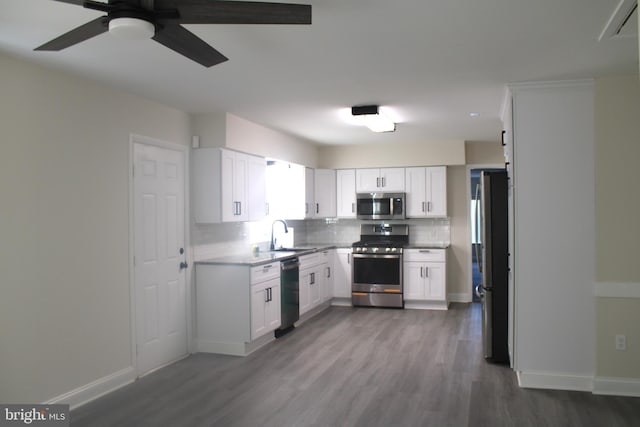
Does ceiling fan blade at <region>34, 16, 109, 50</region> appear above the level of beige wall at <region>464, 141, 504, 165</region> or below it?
below

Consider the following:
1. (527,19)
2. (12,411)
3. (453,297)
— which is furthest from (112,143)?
(453,297)

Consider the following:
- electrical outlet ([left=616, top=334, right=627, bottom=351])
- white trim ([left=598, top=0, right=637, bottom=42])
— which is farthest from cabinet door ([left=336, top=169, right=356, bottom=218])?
white trim ([left=598, top=0, right=637, bottom=42])

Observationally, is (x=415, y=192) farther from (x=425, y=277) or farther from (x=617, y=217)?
(x=617, y=217)

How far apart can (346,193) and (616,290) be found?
15.0 ft

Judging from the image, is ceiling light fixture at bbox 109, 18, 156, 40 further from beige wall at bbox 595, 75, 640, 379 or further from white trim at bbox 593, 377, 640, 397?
white trim at bbox 593, 377, 640, 397

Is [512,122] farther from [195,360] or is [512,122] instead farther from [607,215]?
[195,360]

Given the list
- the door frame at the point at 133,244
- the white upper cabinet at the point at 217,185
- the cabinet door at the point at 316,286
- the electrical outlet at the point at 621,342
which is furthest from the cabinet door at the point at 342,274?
the electrical outlet at the point at 621,342

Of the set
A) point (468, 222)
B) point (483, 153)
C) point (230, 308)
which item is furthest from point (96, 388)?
point (483, 153)

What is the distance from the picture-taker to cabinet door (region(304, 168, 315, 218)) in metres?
7.56

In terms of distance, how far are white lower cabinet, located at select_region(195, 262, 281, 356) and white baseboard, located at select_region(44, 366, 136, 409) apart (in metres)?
0.98

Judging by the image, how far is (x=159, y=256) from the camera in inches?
184

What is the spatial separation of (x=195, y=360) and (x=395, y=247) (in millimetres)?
3578

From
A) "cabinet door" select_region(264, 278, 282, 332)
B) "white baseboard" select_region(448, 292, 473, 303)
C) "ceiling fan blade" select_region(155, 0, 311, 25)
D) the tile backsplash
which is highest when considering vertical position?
"ceiling fan blade" select_region(155, 0, 311, 25)

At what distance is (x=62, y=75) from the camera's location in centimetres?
366
